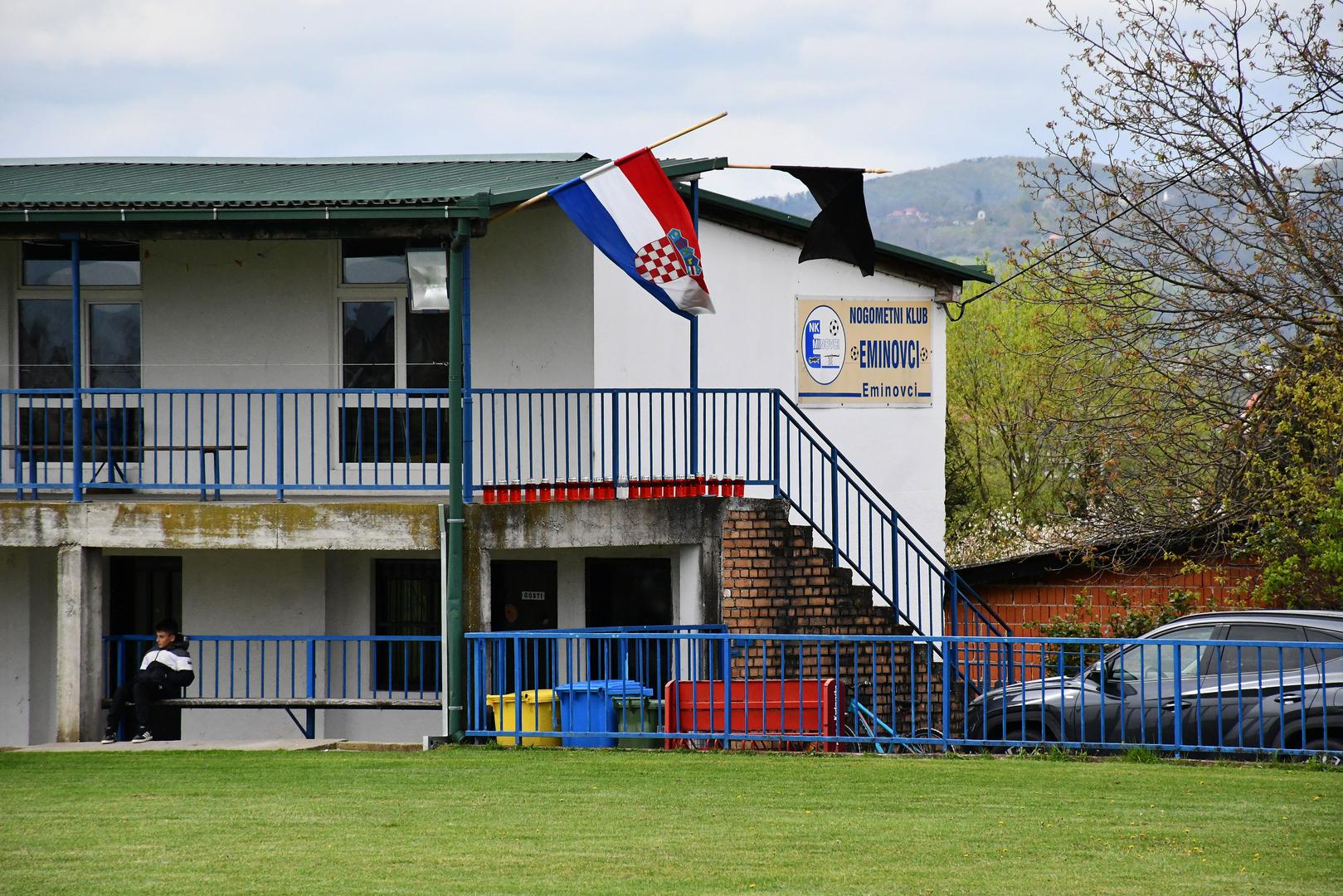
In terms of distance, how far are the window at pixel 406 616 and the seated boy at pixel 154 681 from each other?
2489 millimetres

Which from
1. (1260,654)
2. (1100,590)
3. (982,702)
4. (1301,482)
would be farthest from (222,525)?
(1301,482)

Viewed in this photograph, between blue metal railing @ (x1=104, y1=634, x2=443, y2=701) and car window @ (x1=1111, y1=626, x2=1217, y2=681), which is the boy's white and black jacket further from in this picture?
car window @ (x1=1111, y1=626, x2=1217, y2=681)

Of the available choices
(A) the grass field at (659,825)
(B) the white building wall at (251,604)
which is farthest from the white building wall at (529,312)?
(A) the grass field at (659,825)

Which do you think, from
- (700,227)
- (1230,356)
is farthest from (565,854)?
(1230,356)

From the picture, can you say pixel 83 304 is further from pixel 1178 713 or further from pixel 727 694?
pixel 1178 713

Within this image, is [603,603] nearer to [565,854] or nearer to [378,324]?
[378,324]

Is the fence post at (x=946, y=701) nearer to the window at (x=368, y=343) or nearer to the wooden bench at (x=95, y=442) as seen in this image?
the window at (x=368, y=343)

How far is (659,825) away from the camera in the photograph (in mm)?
9258

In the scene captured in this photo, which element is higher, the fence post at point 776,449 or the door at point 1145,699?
the fence post at point 776,449

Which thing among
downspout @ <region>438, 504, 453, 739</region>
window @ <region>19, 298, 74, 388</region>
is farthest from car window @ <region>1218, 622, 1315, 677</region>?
window @ <region>19, 298, 74, 388</region>

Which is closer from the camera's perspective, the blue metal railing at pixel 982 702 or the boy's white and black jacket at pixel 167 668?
the blue metal railing at pixel 982 702

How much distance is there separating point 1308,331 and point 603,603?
8290mm

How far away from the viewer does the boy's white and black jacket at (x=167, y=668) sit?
45.1 feet

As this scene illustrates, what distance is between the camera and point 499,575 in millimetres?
16828
